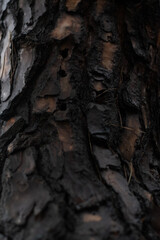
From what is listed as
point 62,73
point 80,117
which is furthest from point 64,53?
point 80,117

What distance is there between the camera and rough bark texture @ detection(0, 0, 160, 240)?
30.6 inches

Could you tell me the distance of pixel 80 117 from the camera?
3.16ft

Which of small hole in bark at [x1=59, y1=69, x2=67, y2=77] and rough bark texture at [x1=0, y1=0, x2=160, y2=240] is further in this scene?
small hole in bark at [x1=59, y1=69, x2=67, y2=77]

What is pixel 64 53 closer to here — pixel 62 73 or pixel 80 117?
pixel 62 73

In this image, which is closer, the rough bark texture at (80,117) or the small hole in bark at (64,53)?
the rough bark texture at (80,117)

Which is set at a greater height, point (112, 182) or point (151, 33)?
point (151, 33)

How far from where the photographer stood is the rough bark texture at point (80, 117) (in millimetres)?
778

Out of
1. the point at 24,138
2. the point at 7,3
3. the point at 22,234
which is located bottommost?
the point at 22,234

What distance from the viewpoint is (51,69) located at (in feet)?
3.20

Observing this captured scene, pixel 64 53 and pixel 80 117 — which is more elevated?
pixel 64 53

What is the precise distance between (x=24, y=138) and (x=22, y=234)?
0.32m

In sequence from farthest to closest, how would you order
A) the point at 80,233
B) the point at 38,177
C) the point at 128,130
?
the point at 128,130, the point at 38,177, the point at 80,233

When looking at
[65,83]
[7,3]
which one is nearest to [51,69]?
[65,83]

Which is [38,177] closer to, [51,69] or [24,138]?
[24,138]
